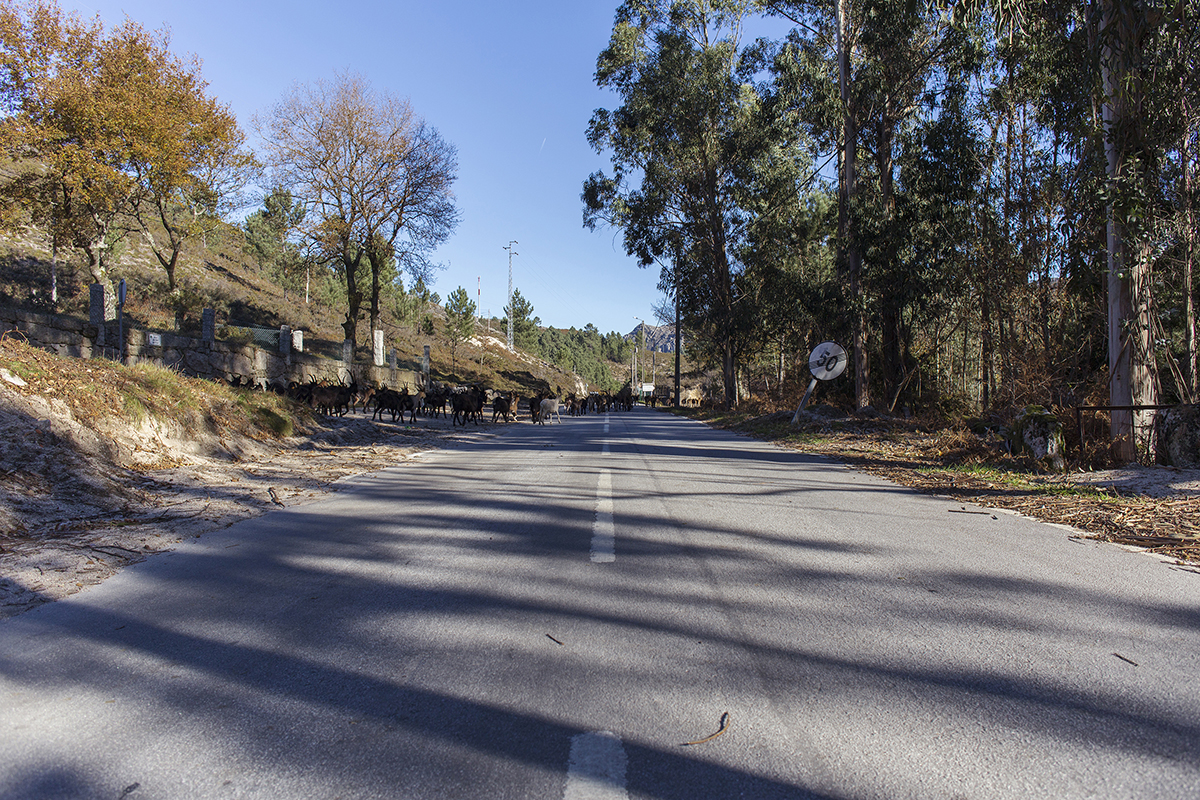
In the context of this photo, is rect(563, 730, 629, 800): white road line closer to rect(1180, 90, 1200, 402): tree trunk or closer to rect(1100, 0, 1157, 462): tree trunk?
rect(1100, 0, 1157, 462): tree trunk

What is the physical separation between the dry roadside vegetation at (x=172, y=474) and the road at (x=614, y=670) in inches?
28.1

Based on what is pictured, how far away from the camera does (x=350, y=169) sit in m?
36.5

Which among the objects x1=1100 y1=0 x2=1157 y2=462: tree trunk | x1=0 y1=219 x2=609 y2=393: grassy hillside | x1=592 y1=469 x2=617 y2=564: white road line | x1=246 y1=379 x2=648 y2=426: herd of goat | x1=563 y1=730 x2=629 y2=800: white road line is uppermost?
x1=0 y1=219 x2=609 y2=393: grassy hillside

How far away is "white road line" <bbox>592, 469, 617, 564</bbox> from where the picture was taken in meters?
5.37

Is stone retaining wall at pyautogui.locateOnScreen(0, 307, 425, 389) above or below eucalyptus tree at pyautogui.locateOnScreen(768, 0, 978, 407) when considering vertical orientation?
below

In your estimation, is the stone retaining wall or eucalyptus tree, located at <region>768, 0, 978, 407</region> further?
eucalyptus tree, located at <region>768, 0, 978, 407</region>

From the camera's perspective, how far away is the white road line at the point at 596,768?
2.30 meters

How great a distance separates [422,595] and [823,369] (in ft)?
55.7

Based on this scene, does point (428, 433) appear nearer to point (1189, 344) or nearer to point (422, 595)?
point (422, 595)

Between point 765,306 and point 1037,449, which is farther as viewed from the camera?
point 765,306

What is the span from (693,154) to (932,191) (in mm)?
16985

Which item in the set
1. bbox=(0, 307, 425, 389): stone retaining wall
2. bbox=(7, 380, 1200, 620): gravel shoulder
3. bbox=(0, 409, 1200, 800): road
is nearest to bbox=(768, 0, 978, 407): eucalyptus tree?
bbox=(7, 380, 1200, 620): gravel shoulder

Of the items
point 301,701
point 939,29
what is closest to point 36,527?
point 301,701

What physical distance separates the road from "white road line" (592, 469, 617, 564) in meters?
0.05
